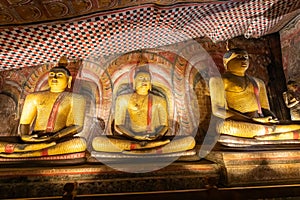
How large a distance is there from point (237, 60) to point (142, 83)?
1.65 meters

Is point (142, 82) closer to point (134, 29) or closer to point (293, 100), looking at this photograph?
point (134, 29)

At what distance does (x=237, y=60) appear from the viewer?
15.5ft

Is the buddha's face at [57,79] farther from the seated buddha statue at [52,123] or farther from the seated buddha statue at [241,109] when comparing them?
the seated buddha statue at [241,109]

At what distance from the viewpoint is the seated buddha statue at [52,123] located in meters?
3.54

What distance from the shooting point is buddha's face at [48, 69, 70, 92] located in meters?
4.43

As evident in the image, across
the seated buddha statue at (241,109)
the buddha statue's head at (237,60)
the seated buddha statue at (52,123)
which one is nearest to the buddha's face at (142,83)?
the seated buddha statue at (52,123)

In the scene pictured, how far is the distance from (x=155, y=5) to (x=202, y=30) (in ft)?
4.84

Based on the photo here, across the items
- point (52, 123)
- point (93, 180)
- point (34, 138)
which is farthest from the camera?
point (52, 123)

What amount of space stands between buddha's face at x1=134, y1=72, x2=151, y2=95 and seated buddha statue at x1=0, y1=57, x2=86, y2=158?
36.1 inches

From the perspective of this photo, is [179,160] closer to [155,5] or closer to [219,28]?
[155,5]

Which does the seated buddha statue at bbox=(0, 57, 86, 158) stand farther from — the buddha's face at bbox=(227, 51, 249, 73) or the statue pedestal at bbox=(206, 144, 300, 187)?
the buddha's face at bbox=(227, 51, 249, 73)

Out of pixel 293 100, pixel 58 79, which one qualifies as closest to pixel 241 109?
pixel 293 100

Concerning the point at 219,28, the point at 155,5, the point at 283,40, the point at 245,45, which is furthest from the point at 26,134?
the point at 283,40

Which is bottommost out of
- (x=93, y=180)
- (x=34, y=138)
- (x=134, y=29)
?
(x=93, y=180)
